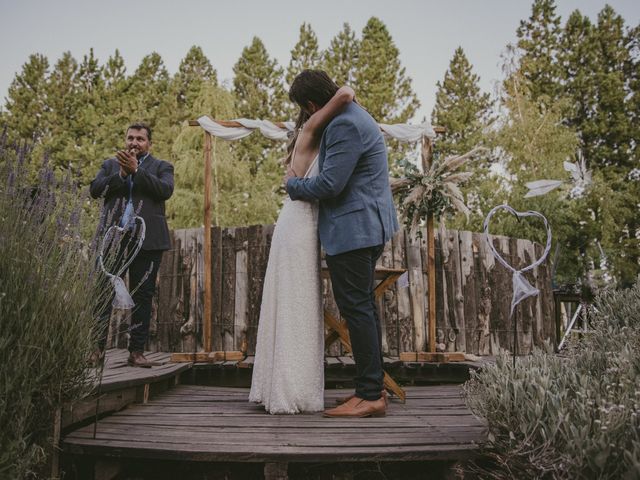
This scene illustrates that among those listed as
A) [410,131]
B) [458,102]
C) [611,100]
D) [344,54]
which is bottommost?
[410,131]

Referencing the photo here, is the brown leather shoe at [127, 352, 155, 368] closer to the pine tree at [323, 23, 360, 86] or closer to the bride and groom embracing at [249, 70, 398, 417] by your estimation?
the bride and groom embracing at [249, 70, 398, 417]

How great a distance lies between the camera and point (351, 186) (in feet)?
10.0

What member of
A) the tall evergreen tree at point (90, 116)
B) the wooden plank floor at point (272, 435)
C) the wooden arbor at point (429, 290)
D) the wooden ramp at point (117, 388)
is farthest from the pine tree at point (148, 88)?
the wooden plank floor at point (272, 435)

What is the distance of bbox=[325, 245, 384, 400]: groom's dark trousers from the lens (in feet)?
9.65

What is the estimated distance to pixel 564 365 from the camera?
8.12 feet

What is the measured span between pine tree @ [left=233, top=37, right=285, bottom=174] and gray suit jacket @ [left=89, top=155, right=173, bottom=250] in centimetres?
1968

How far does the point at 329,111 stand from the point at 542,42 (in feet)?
72.9

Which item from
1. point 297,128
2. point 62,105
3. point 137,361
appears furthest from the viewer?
point 62,105

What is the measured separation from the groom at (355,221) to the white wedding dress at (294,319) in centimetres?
16

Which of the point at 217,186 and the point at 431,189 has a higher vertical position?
the point at 217,186

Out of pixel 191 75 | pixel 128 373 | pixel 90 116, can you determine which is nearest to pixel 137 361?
pixel 128 373

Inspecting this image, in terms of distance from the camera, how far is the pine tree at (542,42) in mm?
21453

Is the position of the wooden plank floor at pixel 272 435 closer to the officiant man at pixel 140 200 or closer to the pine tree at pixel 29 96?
the officiant man at pixel 140 200

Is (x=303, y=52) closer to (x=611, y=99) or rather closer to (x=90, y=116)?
(x=90, y=116)
